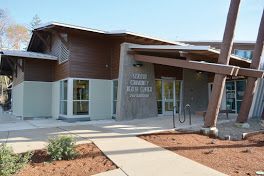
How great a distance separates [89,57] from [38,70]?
424 cm

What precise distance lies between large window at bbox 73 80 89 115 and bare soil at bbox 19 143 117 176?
5822 mm

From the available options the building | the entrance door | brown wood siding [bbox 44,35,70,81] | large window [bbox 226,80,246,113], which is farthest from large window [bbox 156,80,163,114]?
brown wood siding [bbox 44,35,70,81]

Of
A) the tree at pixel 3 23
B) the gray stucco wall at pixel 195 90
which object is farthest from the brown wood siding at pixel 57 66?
the tree at pixel 3 23

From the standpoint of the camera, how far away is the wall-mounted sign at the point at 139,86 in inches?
419

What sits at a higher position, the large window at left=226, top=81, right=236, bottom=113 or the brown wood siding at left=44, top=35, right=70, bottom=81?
the brown wood siding at left=44, top=35, right=70, bottom=81

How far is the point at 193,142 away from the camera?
590cm

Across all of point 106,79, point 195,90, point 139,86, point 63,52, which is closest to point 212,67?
point 139,86

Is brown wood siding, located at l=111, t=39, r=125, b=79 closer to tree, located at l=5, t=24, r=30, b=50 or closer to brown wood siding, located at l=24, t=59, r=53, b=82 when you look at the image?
brown wood siding, located at l=24, t=59, r=53, b=82

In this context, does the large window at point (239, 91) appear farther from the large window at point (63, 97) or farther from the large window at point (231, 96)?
the large window at point (63, 97)

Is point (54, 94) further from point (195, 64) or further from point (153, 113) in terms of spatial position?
point (195, 64)

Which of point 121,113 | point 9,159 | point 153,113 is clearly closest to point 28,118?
point 121,113

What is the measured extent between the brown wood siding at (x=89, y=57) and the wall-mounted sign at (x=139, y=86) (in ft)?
5.97

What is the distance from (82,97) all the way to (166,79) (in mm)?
5001

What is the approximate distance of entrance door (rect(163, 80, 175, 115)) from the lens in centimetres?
1238
